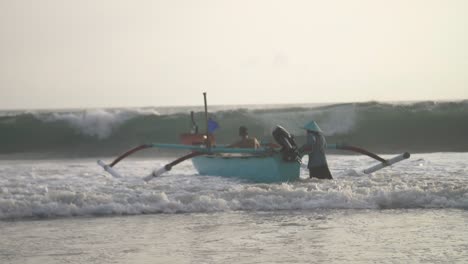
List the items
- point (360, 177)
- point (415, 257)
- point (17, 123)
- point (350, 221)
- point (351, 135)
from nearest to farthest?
point (415, 257) < point (350, 221) < point (360, 177) < point (351, 135) < point (17, 123)

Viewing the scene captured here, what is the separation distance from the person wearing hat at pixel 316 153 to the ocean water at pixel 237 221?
1.35 feet

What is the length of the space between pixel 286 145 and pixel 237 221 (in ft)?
10.7

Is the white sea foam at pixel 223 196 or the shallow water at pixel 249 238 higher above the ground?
the white sea foam at pixel 223 196

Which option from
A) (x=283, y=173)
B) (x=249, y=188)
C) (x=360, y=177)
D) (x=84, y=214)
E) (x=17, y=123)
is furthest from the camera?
(x=17, y=123)

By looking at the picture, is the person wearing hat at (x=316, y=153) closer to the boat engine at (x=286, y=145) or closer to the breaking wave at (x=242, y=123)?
the boat engine at (x=286, y=145)

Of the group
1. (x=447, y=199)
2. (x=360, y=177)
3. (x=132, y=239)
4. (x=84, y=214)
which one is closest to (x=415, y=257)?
(x=132, y=239)

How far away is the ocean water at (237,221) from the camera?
7.64m

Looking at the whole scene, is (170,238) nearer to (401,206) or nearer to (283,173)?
A: (401,206)

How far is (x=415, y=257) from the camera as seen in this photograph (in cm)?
734

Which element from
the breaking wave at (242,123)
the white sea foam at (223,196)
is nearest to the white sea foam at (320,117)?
the breaking wave at (242,123)

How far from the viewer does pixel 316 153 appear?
12969 mm

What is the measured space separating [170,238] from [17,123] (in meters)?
26.8

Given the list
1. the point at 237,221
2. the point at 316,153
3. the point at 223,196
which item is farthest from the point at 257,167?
the point at 237,221

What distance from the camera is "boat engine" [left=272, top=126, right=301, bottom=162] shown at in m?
12.6
